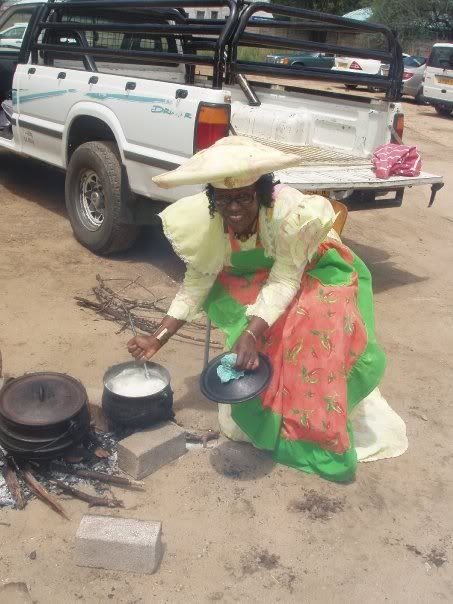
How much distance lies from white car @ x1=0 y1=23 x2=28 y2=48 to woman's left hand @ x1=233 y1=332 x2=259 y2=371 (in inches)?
222

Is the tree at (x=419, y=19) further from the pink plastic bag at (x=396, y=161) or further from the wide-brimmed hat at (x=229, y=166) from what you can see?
the wide-brimmed hat at (x=229, y=166)

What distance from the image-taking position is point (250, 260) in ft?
9.76

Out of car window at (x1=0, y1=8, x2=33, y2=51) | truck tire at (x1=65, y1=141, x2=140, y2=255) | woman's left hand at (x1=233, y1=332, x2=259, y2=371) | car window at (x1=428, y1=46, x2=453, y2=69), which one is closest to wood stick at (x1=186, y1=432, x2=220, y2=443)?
woman's left hand at (x1=233, y1=332, x2=259, y2=371)

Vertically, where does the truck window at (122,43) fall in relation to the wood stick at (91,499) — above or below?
above

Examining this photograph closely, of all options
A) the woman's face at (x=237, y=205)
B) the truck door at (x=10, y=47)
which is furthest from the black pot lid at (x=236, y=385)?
the truck door at (x=10, y=47)

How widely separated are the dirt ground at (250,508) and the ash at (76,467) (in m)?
0.09

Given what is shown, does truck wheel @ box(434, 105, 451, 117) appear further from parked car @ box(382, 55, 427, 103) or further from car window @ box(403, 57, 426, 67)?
car window @ box(403, 57, 426, 67)

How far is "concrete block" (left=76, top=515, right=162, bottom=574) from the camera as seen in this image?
235cm

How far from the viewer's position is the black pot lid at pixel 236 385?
2.64m

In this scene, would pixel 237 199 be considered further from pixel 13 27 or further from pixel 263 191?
pixel 13 27

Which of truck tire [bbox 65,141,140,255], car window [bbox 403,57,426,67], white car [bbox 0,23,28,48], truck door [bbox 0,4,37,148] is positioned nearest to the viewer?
truck tire [bbox 65,141,140,255]

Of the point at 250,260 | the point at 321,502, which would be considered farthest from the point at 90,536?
the point at 250,260

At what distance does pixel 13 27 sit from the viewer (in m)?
6.96

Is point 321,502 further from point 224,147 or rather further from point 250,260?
point 224,147
